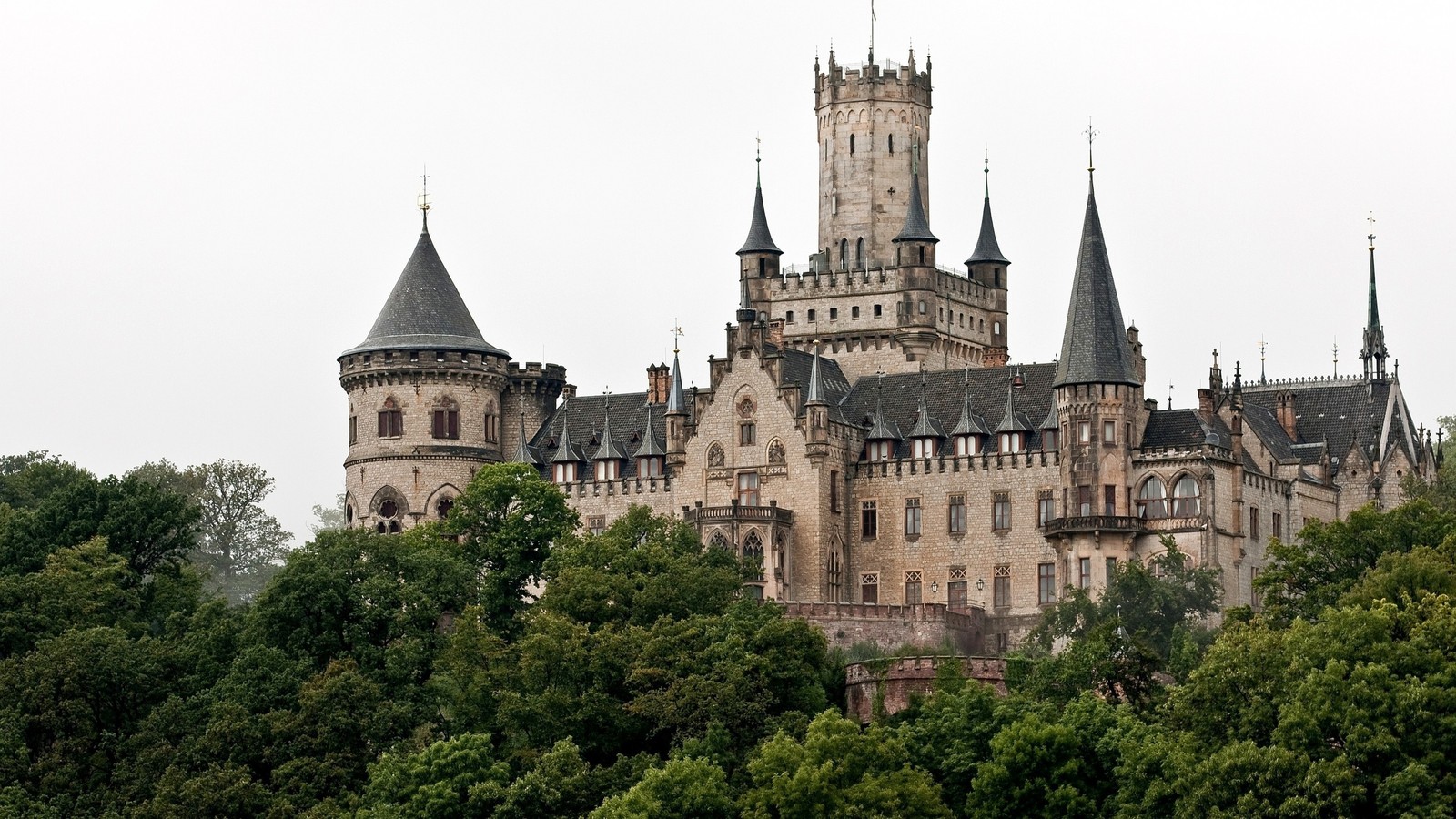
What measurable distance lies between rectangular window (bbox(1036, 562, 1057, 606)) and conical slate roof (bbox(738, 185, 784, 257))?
2298cm

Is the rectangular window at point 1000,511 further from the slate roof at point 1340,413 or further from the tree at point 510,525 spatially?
the tree at point 510,525

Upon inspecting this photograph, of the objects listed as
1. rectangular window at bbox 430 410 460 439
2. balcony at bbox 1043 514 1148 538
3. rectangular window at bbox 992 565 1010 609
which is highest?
rectangular window at bbox 430 410 460 439

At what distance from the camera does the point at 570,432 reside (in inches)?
5443

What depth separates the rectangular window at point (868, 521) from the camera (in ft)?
431

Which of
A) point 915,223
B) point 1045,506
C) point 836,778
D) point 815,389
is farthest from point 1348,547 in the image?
point 915,223

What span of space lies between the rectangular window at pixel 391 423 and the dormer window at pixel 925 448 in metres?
19.0

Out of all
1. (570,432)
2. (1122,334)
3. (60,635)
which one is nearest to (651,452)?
(570,432)

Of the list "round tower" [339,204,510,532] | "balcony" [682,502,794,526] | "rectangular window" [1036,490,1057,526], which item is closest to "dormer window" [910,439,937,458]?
"rectangular window" [1036,490,1057,526]

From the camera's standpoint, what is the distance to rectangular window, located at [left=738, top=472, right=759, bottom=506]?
431 feet

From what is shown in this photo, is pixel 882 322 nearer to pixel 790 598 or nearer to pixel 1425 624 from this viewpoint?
pixel 790 598

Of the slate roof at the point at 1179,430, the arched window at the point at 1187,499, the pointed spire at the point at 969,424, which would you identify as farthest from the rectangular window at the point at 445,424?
the arched window at the point at 1187,499

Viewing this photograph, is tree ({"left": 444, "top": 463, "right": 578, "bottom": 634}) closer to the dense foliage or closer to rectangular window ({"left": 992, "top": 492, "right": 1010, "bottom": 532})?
the dense foliage

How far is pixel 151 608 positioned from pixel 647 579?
18242 millimetres

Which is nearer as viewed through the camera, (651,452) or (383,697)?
(383,697)
